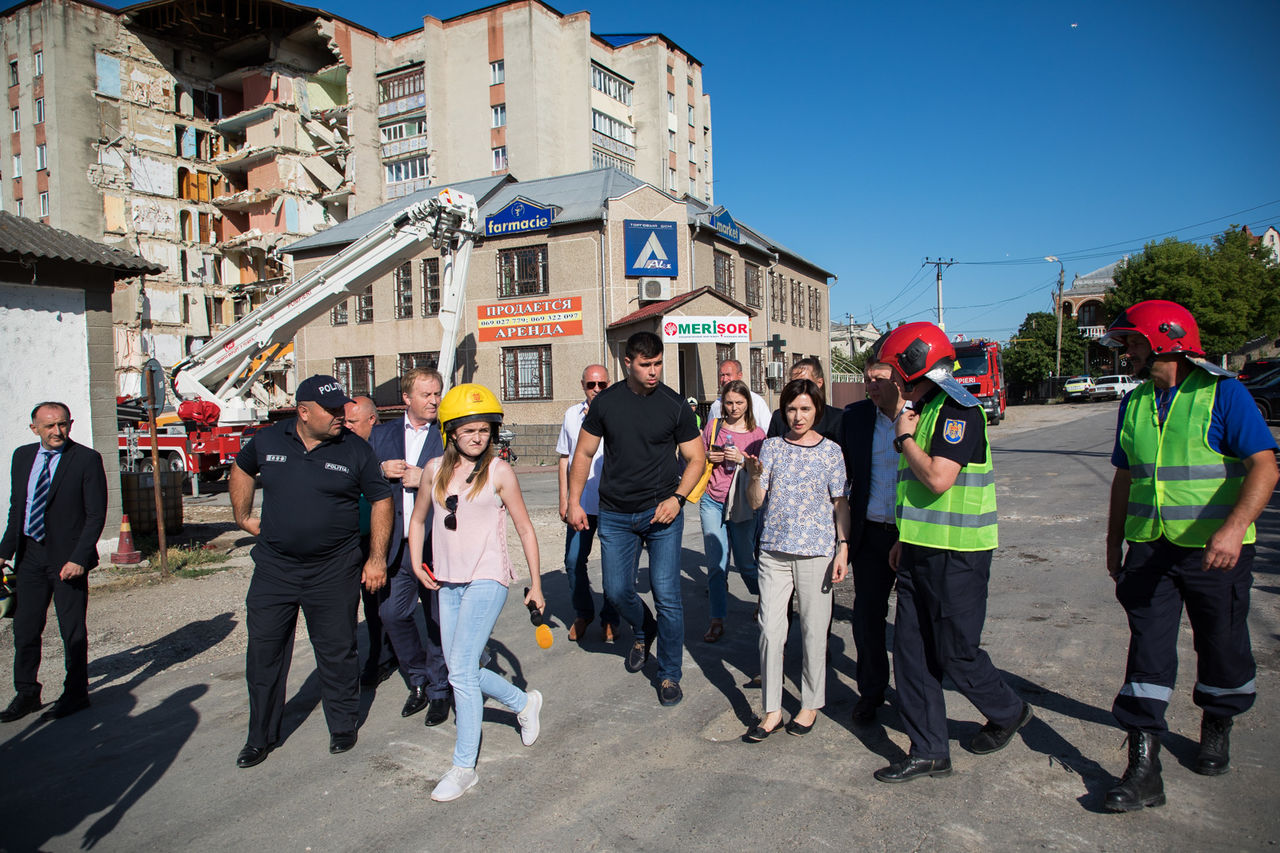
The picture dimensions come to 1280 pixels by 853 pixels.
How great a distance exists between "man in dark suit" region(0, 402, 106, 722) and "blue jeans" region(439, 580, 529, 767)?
2446mm

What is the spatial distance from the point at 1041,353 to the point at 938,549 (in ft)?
202

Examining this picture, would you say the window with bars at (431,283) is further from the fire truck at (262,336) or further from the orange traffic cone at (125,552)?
the orange traffic cone at (125,552)

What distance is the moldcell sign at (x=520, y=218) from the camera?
23.4 m

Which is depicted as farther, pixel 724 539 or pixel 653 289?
pixel 653 289

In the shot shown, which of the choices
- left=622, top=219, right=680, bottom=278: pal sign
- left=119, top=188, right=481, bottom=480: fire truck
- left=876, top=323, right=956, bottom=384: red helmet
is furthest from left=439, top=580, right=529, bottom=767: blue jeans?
left=622, top=219, right=680, bottom=278: pal sign

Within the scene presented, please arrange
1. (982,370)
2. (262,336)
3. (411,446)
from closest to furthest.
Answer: (411,446) < (262,336) < (982,370)

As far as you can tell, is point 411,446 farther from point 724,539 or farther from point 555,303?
point 555,303

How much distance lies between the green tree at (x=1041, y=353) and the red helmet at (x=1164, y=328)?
59.9m

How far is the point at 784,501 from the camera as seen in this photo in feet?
13.0

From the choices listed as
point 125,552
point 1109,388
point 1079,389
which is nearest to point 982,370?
point 1079,389

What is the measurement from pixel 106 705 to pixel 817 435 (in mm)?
4568

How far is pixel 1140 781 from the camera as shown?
3.13 metres

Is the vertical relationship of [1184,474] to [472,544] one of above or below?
above

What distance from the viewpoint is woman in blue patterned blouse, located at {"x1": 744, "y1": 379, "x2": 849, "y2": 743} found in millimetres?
3896
